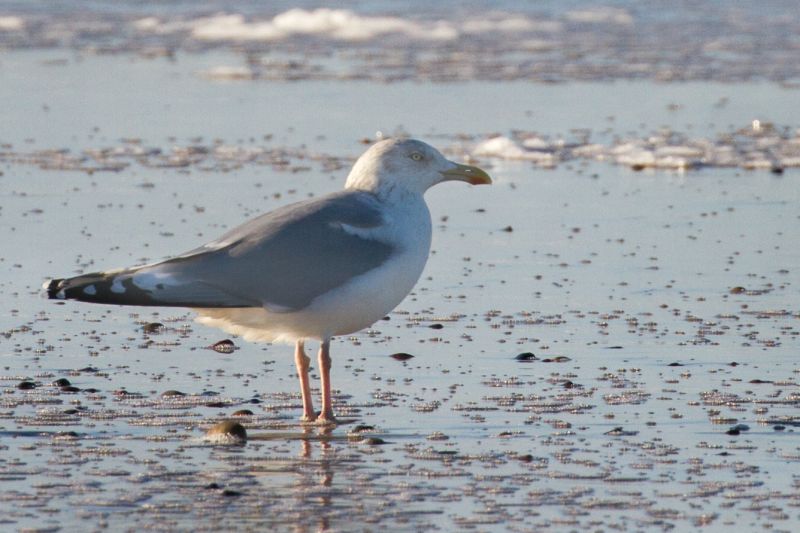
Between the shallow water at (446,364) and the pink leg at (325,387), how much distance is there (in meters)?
0.13

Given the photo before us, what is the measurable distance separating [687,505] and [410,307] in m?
4.00

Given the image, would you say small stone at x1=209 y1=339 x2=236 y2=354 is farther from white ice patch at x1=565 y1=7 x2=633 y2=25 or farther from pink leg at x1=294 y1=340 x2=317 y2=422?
white ice patch at x1=565 y1=7 x2=633 y2=25

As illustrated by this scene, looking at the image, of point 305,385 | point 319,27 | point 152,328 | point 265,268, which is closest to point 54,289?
point 265,268

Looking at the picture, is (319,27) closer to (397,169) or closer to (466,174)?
(466,174)

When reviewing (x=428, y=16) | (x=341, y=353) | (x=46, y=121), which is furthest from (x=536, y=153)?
(x=428, y=16)

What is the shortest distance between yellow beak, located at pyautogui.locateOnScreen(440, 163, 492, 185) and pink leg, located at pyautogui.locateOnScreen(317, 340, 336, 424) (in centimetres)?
113

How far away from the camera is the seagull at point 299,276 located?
280 inches

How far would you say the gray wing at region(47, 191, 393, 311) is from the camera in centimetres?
707

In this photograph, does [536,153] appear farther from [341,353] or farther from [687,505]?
[687,505]

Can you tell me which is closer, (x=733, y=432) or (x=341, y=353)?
(x=733, y=432)

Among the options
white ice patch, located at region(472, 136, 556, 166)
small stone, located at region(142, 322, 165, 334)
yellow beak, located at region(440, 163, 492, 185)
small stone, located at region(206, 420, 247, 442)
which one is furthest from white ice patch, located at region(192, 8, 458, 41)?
small stone, located at region(206, 420, 247, 442)

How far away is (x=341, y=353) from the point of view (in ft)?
28.4

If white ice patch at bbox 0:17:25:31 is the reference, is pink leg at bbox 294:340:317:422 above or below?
below

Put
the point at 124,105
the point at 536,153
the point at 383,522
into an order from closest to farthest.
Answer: the point at 383,522, the point at 536,153, the point at 124,105
